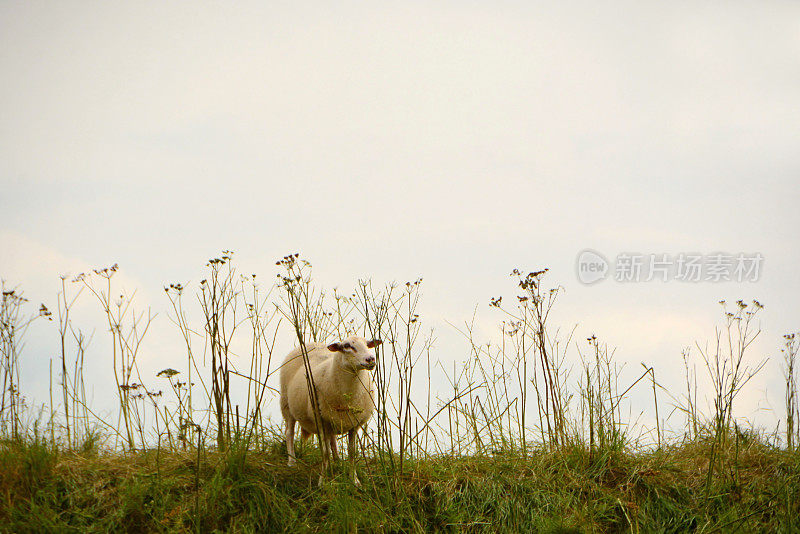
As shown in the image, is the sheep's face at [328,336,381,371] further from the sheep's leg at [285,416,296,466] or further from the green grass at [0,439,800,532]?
the sheep's leg at [285,416,296,466]

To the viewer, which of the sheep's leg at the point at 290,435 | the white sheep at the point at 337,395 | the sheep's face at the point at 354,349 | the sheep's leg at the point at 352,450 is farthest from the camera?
the sheep's leg at the point at 290,435

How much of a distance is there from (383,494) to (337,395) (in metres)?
0.92

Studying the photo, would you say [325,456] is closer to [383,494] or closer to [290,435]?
[383,494]

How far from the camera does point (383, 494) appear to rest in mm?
5391

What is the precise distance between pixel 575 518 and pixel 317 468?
2.08 m

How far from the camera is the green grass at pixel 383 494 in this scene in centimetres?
512

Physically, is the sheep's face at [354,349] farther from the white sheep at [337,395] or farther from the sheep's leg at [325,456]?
the sheep's leg at [325,456]

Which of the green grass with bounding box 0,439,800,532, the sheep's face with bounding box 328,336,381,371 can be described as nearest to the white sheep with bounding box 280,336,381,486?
the sheep's face with bounding box 328,336,381,371

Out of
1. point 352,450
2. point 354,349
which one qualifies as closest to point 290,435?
point 352,450

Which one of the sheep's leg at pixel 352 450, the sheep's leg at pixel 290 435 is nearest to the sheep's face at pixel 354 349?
the sheep's leg at pixel 352 450

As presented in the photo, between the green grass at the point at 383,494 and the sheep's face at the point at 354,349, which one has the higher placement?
the sheep's face at the point at 354,349

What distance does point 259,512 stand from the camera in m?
5.17

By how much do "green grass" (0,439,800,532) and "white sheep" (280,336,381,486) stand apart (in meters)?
0.28

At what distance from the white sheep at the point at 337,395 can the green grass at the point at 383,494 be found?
0.93 feet
